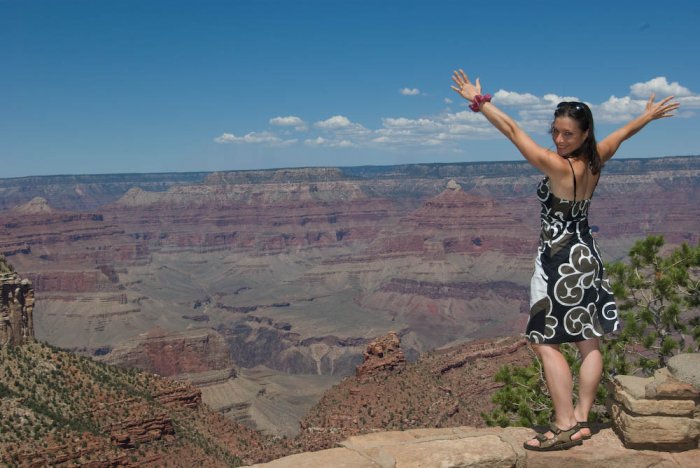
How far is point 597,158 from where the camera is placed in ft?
23.1

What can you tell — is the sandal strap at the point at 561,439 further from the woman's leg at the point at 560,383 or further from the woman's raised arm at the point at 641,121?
the woman's raised arm at the point at 641,121

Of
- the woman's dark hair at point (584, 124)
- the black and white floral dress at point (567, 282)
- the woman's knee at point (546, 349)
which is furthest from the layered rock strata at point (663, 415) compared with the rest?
the woman's dark hair at point (584, 124)

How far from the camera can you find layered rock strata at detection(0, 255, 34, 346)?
37719 millimetres

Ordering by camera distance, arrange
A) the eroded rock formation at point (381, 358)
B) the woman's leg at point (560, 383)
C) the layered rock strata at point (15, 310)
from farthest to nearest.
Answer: the eroded rock formation at point (381, 358)
the layered rock strata at point (15, 310)
the woman's leg at point (560, 383)

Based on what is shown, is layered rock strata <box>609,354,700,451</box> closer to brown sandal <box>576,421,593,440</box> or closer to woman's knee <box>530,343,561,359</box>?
brown sandal <box>576,421,593,440</box>

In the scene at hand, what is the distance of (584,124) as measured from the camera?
6926 millimetres

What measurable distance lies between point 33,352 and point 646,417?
116ft

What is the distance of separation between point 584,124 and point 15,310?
38367 millimetres

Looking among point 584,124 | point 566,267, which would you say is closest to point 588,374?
point 566,267

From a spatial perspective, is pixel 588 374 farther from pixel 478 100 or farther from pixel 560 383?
pixel 478 100

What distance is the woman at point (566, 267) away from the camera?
693 centimetres

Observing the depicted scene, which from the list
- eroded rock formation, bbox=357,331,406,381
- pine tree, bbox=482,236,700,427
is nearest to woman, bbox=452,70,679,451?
pine tree, bbox=482,236,700,427

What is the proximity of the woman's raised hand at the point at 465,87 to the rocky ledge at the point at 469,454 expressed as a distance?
11.4 ft

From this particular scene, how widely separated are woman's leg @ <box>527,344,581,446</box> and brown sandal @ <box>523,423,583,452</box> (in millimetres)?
56
